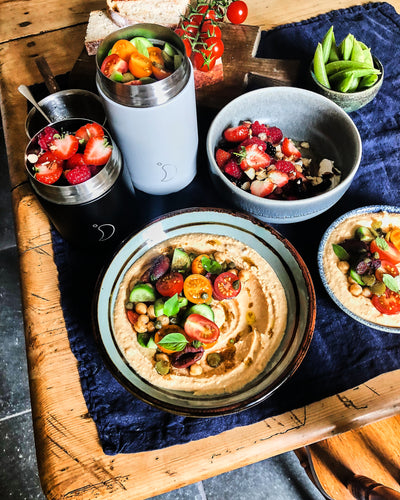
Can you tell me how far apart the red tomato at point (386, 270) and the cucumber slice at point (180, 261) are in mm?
576

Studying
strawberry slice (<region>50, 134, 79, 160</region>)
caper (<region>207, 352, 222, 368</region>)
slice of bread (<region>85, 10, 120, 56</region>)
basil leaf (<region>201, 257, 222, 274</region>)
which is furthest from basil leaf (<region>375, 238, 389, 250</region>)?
slice of bread (<region>85, 10, 120, 56</region>)

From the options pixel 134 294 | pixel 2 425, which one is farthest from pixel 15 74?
pixel 2 425

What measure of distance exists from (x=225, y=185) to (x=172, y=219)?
0.65 feet

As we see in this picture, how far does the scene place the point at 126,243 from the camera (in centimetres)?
119

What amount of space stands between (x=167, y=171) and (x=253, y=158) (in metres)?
0.28

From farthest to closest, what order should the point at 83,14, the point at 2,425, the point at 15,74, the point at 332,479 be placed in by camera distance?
the point at 2,425 < the point at 83,14 < the point at 15,74 < the point at 332,479

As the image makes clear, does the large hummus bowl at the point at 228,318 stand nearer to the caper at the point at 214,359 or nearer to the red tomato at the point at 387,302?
the caper at the point at 214,359

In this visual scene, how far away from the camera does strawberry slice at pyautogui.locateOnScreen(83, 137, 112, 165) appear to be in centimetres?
110

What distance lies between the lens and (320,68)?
1488mm

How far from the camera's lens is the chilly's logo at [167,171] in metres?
1.28

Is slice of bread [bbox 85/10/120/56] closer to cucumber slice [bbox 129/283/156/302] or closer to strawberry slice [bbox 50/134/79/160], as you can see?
strawberry slice [bbox 50/134/79/160]

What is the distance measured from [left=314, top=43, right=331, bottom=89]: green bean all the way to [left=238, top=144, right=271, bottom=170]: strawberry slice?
458 millimetres

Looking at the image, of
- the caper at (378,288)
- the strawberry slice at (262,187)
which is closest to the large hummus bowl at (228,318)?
the strawberry slice at (262,187)

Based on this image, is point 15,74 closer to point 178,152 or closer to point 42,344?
point 178,152
